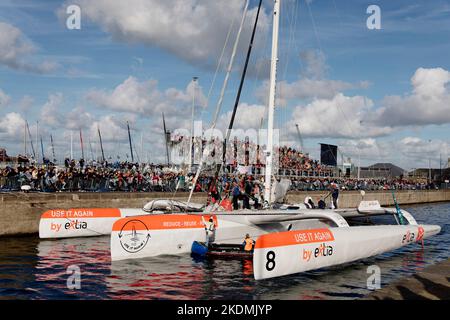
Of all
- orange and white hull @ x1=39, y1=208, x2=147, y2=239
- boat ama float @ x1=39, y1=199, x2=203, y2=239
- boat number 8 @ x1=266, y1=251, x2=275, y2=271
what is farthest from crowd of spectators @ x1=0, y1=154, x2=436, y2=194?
boat number 8 @ x1=266, y1=251, x2=275, y2=271

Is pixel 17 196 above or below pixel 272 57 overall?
below

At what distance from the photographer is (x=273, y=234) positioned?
11.1 m

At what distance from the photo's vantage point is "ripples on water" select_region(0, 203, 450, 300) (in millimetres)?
10344

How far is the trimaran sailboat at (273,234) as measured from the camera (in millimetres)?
11148

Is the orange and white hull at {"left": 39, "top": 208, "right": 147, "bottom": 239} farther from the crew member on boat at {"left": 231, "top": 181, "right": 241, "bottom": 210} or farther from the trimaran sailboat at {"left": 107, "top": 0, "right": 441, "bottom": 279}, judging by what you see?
the crew member on boat at {"left": 231, "top": 181, "right": 241, "bottom": 210}

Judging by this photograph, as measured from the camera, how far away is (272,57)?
18.2 m

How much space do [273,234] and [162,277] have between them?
A: 3.02m

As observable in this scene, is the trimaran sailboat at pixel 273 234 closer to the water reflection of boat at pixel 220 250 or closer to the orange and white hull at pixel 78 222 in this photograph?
the orange and white hull at pixel 78 222

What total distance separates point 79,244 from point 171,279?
5.87 m

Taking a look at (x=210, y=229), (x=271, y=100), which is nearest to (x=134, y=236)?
(x=210, y=229)

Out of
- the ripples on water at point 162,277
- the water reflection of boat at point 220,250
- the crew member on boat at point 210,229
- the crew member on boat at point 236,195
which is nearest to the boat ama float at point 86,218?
the ripples on water at point 162,277

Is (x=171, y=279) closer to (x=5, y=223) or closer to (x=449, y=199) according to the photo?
(x=5, y=223)
